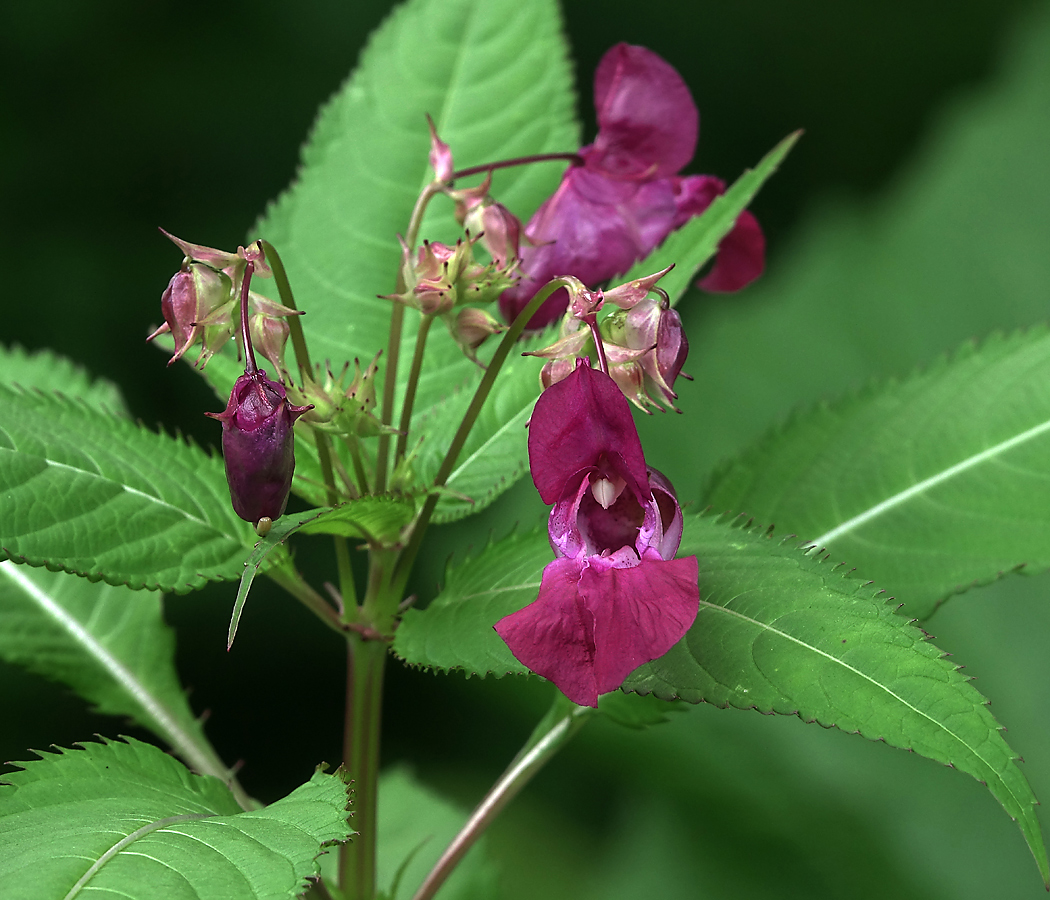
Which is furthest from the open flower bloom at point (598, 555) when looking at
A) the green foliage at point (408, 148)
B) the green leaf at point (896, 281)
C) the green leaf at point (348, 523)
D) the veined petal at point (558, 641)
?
the green leaf at point (896, 281)

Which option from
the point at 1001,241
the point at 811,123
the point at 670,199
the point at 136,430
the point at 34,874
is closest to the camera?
the point at 34,874

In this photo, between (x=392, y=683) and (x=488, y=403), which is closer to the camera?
(x=488, y=403)

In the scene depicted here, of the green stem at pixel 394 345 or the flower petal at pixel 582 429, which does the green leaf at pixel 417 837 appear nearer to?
the green stem at pixel 394 345

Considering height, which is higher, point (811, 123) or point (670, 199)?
point (811, 123)

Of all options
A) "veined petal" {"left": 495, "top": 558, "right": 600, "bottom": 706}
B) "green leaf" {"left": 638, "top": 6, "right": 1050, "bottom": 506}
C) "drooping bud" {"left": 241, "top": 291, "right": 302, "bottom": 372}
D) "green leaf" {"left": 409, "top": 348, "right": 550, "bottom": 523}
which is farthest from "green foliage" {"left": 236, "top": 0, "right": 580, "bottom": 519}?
"green leaf" {"left": 638, "top": 6, "right": 1050, "bottom": 506}

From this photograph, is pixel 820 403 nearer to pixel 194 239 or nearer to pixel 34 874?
pixel 34 874

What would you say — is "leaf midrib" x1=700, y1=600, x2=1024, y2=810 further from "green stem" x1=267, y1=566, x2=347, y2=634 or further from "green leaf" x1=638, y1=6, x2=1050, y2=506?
"green leaf" x1=638, y1=6, x2=1050, y2=506

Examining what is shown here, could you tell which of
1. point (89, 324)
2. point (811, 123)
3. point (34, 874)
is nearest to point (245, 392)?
point (34, 874)
